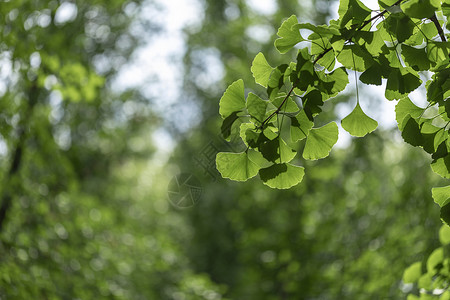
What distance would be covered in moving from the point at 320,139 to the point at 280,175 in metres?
0.08

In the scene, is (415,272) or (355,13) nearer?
(355,13)

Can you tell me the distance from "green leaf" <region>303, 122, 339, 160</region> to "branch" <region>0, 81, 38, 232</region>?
2.10m

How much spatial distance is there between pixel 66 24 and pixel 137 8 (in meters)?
1.42

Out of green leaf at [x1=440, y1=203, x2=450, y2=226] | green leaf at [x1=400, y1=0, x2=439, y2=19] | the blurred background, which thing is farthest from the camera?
the blurred background

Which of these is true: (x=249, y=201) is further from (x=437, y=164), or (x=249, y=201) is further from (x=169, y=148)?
(x=437, y=164)

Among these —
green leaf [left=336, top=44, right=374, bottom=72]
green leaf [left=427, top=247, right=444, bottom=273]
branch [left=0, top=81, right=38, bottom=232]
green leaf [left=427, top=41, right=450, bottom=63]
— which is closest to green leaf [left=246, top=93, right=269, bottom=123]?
green leaf [left=336, top=44, right=374, bottom=72]

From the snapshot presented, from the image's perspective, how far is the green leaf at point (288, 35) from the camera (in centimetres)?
64

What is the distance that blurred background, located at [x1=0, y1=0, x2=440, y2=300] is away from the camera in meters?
2.46

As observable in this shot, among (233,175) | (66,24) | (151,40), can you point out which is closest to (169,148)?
(151,40)

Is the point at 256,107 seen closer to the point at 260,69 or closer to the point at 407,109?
the point at 260,69

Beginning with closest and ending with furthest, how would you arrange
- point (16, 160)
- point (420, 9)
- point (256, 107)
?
point (420, 9), point (256, 107), point (16, 160)

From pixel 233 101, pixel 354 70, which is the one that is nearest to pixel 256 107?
pixel 233 101

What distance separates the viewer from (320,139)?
0.68 meters

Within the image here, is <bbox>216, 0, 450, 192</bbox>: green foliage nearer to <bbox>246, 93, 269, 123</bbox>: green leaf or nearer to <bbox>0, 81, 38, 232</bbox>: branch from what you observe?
<bbox>246, 93, 269, 123</bbox>: green leaf
